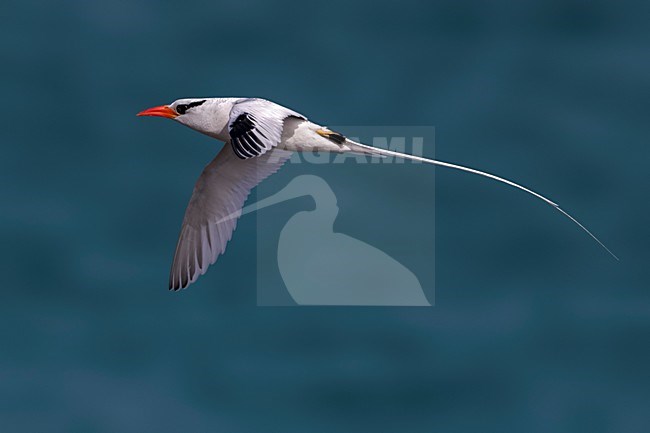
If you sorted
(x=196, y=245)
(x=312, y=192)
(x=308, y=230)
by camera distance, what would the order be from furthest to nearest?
(x=308, y=230), (x=312, y=192), (x=196, y=245)

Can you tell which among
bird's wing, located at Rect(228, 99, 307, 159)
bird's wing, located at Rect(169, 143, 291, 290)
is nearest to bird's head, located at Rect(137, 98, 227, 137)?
bird's wing, located at Rect(228, 99, 307, 159)

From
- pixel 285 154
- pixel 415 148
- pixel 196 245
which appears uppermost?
pixel 415 148

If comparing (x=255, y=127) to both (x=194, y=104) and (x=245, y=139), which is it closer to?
(x=245, y=139)

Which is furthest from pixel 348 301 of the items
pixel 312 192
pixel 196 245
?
pixel 196 245

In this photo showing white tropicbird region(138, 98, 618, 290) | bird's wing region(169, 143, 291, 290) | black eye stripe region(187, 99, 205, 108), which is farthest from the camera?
bird's wing region(169, 143, 291, 290)

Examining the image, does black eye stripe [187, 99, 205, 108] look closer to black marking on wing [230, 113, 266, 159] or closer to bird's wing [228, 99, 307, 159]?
bird's wing [228, 99, 307, 159]

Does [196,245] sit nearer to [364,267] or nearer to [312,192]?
[312,192]
